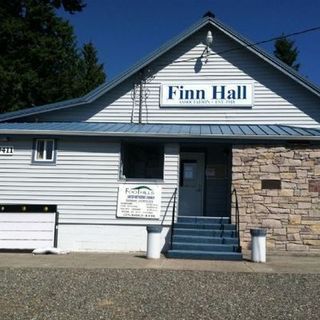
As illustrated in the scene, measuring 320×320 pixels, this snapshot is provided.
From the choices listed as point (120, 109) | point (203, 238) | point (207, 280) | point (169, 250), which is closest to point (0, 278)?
point (207, 280)

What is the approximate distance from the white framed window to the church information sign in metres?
2.31

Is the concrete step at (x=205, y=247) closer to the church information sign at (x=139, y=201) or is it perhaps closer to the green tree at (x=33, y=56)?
the church information sign at (x=139, y=201)

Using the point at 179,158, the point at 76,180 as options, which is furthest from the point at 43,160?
the point at 179,158

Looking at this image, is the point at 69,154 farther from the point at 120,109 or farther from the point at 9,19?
the point at 9,19

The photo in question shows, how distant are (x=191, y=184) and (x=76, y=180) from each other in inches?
144

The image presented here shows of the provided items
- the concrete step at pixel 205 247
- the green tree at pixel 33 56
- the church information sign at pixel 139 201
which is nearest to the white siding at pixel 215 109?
the church information sign at pixel 139 201

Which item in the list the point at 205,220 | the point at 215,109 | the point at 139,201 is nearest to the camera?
the point at 205,220

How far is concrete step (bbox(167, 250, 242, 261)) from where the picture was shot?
1401 centimetres

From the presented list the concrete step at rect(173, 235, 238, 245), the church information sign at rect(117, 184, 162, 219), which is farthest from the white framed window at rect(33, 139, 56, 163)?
the concrete step at rect(173, 235, 238, 245)

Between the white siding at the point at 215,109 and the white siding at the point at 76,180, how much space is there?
222cm

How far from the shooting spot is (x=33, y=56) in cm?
3247

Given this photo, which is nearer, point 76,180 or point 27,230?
point 27,230

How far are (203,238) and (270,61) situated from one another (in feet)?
20.6

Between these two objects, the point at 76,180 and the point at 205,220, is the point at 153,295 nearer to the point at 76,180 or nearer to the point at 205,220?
the point at 205,220
